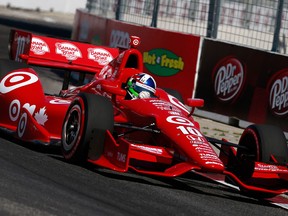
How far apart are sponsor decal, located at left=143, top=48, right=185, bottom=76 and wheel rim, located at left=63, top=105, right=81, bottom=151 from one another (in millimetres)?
6231

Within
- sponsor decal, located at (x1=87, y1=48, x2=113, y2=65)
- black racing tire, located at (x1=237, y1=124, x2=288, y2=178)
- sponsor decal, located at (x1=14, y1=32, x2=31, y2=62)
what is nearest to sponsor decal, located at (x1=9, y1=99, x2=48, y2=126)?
sponsor decal, located at (x1=14, y1=32, x2=31, y2=62)

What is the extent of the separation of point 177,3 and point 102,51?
4.26 meters

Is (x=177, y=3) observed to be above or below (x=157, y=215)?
above

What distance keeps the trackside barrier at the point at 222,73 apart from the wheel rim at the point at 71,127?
4.74 metres

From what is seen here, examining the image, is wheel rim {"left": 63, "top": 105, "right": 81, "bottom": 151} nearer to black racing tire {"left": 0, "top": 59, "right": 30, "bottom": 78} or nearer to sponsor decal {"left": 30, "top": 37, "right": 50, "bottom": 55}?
black racing tire {"left": 0, "top": 59, "right": 30, "bottom": 78}

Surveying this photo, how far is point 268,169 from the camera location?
8.80m

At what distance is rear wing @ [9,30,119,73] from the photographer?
11.6 meters

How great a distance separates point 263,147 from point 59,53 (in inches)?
142

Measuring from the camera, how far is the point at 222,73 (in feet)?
48.1

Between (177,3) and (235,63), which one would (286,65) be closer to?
(235,63)

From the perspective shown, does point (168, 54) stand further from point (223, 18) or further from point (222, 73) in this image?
point (222, 73)

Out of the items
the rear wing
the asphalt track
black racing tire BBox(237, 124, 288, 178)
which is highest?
the rear wing

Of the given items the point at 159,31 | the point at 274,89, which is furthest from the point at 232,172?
the point at 159,31

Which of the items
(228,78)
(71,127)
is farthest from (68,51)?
(228,78)
